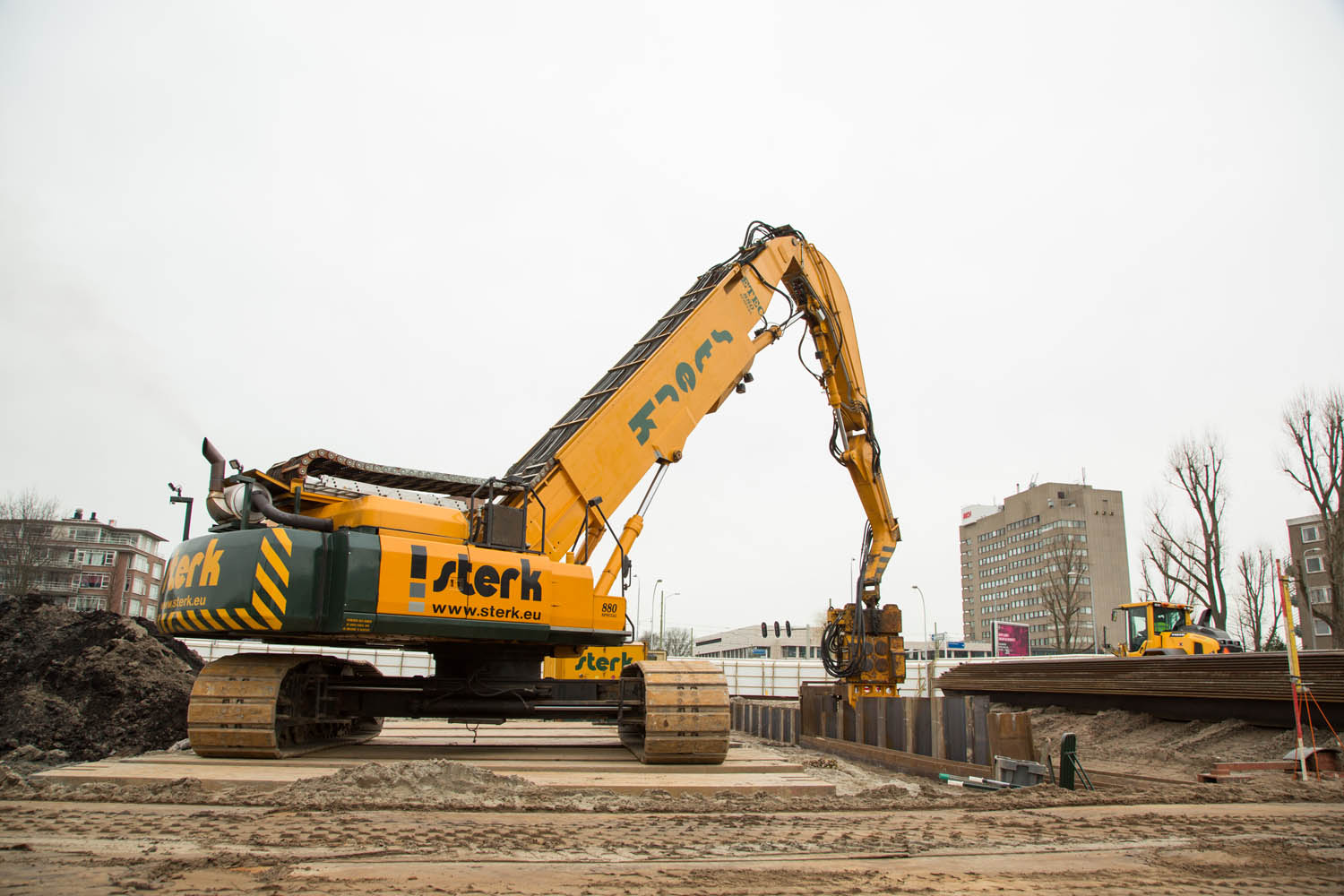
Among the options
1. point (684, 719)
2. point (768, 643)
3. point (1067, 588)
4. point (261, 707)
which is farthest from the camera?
point (768, 643)

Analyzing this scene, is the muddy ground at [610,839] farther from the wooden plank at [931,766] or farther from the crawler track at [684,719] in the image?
the wooden plank at [931,766]

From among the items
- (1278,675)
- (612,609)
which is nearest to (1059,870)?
(612,609)

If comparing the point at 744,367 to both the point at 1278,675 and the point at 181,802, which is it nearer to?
the point at 181,802

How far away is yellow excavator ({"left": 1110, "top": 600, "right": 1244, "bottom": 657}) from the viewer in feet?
66.8

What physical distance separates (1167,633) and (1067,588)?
32.0 metres

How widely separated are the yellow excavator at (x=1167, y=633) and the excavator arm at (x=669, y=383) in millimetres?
12420

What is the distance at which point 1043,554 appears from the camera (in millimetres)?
111500

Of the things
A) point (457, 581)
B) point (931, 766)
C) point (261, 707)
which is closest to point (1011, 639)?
point (931, 766)

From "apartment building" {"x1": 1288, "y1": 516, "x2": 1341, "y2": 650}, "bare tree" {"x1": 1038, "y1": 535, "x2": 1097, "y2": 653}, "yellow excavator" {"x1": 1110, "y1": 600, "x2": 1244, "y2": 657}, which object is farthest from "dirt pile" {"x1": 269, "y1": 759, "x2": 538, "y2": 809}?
"apartment building" {"x1": 1288, "y1": 516, "x2": 1341, "y2": 650}

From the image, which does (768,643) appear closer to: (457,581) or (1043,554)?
(1043,554)

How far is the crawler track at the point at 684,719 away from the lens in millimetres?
7688

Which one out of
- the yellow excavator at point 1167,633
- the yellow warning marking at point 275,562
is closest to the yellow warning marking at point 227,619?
the yellow warning marking at point 275,562

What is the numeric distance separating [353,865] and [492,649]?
4.27m

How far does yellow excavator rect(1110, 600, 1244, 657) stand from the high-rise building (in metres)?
79.4
